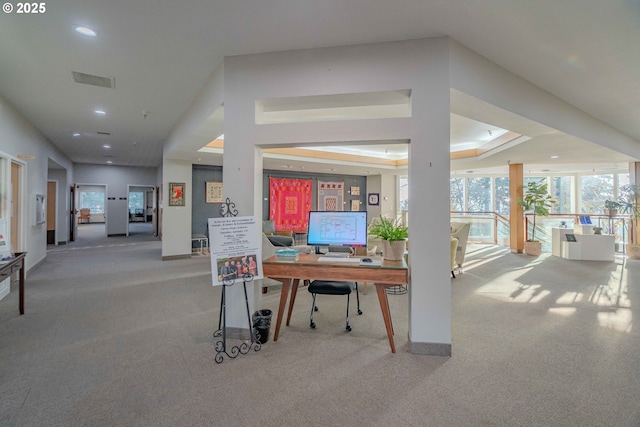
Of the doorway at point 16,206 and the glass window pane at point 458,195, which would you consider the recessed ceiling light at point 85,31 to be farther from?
the glass window pane at point 458,195

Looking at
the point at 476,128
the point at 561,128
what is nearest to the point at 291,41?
the point at 561,128

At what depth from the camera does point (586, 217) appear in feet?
27.7

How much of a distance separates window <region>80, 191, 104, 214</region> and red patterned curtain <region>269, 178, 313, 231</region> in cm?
1466

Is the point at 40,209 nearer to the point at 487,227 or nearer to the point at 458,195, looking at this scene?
the point at 458,195

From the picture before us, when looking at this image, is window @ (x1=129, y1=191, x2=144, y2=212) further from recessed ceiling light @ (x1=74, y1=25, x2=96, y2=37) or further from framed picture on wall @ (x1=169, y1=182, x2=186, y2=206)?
recessed ceiling light @ (x1=74, y1=25, x2=96, y2=37)

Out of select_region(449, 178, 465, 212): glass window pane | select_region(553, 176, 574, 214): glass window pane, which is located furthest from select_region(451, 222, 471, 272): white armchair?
select_region(553, 176, 574, 214): glass window pane

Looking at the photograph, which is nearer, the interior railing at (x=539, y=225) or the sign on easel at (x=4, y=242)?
the sign on easel at (x=4, y=242)

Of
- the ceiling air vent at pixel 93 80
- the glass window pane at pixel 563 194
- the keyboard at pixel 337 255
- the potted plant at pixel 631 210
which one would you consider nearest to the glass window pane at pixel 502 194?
the glass window pane at pixel 563 194

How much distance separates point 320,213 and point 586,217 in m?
8.98

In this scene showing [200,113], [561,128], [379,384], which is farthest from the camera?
[561,128]

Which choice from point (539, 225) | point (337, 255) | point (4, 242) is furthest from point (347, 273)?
point (539, 225)

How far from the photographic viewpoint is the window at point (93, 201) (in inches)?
716

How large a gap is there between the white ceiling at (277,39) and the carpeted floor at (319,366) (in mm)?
2452

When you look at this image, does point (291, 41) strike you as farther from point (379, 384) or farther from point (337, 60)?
point (379, 384)
